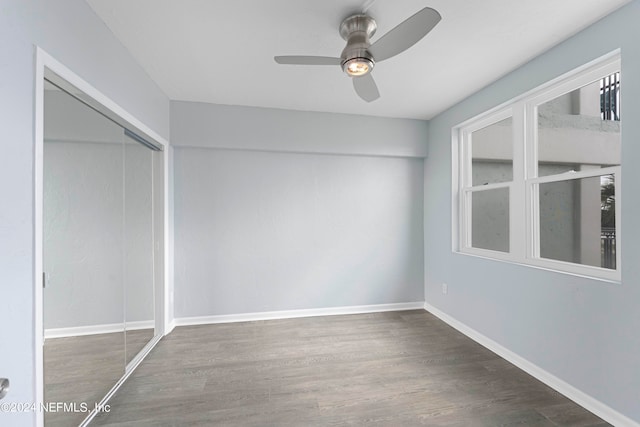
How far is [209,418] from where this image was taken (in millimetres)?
Result: 1689

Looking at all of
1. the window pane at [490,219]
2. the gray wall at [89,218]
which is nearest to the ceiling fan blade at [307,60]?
the gray wall at [89,218]

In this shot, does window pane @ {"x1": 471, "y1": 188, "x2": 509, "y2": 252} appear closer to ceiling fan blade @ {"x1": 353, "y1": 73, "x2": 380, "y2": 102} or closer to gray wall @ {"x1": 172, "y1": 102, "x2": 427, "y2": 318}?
gray wall @ {"x1": 172, "y1": 102, "x2": 427, "y2": 318}

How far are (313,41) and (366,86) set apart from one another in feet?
1.64

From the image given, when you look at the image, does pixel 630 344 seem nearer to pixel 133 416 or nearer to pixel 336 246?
pixel 336 246

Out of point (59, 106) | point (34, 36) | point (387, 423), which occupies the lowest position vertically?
point (387, 423)

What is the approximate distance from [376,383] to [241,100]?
300cm

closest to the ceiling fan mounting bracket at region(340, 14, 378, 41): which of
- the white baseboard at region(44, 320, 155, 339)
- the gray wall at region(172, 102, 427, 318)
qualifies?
the gray wall at region(172, 102, 427, 318)

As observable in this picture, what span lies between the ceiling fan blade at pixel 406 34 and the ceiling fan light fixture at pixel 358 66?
64 millimetres

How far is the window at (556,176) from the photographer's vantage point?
70.6 inches

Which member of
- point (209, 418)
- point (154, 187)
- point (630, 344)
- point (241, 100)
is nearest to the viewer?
point (630, 344)

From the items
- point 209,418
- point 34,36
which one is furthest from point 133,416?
point 34,36

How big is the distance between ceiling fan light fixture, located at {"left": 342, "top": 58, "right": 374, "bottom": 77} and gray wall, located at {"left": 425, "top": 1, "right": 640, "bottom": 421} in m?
1.48

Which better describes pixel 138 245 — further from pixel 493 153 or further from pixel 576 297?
pixel 493 153

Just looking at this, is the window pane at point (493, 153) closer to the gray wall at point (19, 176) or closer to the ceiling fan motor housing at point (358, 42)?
the ceiling fan motor housing at point (358, 42)
